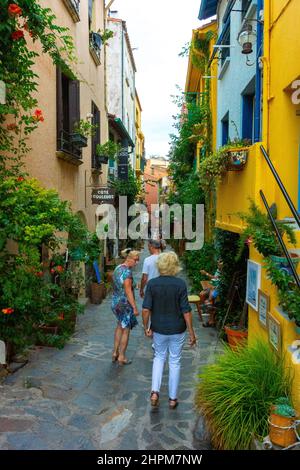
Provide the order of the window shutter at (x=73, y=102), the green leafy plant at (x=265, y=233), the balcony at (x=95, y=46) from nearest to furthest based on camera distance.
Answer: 1. the green leafy plant at (x=265, y=233)
2. the window shutter at (x=73, y=102)
3. the balcony at (x=95, y=46)

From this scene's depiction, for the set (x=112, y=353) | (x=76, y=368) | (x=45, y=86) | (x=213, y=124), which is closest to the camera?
(x=76, y=368)

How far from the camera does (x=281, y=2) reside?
486 centimetres

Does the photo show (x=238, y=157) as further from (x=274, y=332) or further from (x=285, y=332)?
(x=285, y=332)

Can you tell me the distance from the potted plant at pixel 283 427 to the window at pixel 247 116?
18.3 feet

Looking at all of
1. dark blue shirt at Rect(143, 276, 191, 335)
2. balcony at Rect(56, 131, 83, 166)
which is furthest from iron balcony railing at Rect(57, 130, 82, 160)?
dark blue shirt at Rect(143, 276, 191, 335)

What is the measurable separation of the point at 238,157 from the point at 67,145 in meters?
4.32

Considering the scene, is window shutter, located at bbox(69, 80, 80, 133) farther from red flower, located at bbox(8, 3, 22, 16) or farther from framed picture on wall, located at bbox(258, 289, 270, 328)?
framed picture on wall, located at bbox(258, 289, 270, 328)

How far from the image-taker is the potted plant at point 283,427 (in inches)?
125

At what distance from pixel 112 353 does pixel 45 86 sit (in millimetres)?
4828

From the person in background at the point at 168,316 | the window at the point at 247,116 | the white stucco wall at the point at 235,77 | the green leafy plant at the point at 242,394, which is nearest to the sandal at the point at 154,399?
the person in background at the point at 168,316

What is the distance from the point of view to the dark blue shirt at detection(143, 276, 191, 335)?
462 cm

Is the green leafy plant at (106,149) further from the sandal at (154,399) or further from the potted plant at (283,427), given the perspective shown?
the potted plant at (283,427)
